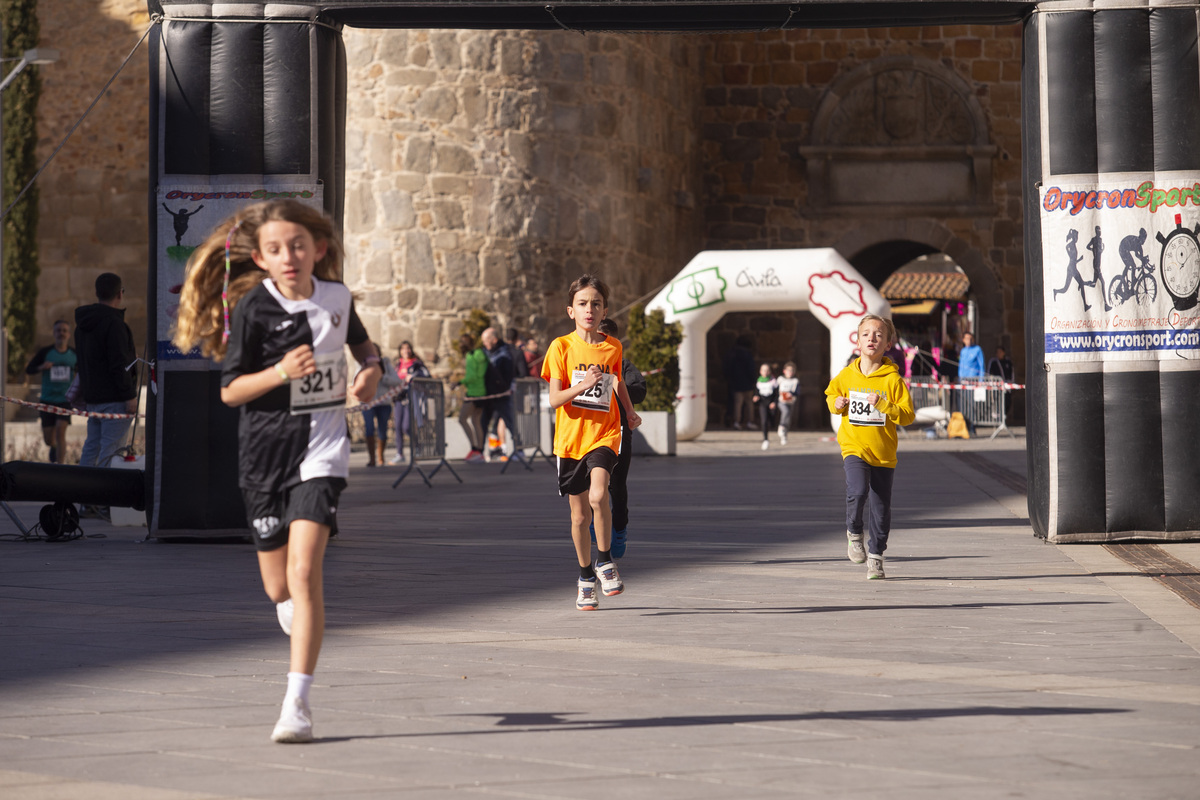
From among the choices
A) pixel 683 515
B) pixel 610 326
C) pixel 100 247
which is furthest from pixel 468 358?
pixel 610 326

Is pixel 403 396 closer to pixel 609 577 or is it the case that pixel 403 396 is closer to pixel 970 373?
pixel 970 373

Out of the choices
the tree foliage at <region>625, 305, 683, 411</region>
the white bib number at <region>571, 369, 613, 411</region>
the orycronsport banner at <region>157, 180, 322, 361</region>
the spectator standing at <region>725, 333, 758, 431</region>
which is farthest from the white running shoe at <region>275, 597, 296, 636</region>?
the spectator standing at <region>725, 333, 758, 431</region>

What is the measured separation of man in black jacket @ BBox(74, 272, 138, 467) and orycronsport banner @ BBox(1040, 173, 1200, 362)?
6816 millimetres

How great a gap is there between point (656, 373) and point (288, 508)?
16.2 metres

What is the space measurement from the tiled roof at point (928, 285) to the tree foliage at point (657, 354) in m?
28.5

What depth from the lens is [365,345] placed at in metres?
4.84

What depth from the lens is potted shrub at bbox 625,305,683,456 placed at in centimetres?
2045

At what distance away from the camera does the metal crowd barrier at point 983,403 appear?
25.0 meters

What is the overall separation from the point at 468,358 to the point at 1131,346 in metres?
11.3

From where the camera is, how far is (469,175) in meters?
23.7

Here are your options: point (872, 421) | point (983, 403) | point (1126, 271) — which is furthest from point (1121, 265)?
point (983, 403)

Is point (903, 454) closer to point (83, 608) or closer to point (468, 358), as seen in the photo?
point (468, 358)

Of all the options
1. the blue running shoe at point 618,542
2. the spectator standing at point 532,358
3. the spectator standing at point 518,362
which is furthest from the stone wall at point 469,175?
the blue running shoe at point 618,542

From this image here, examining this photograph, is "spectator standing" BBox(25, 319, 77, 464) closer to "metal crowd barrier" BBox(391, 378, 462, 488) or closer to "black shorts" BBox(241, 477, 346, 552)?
"metal crowd barrier" BBox(391, 378, 462, 488)
